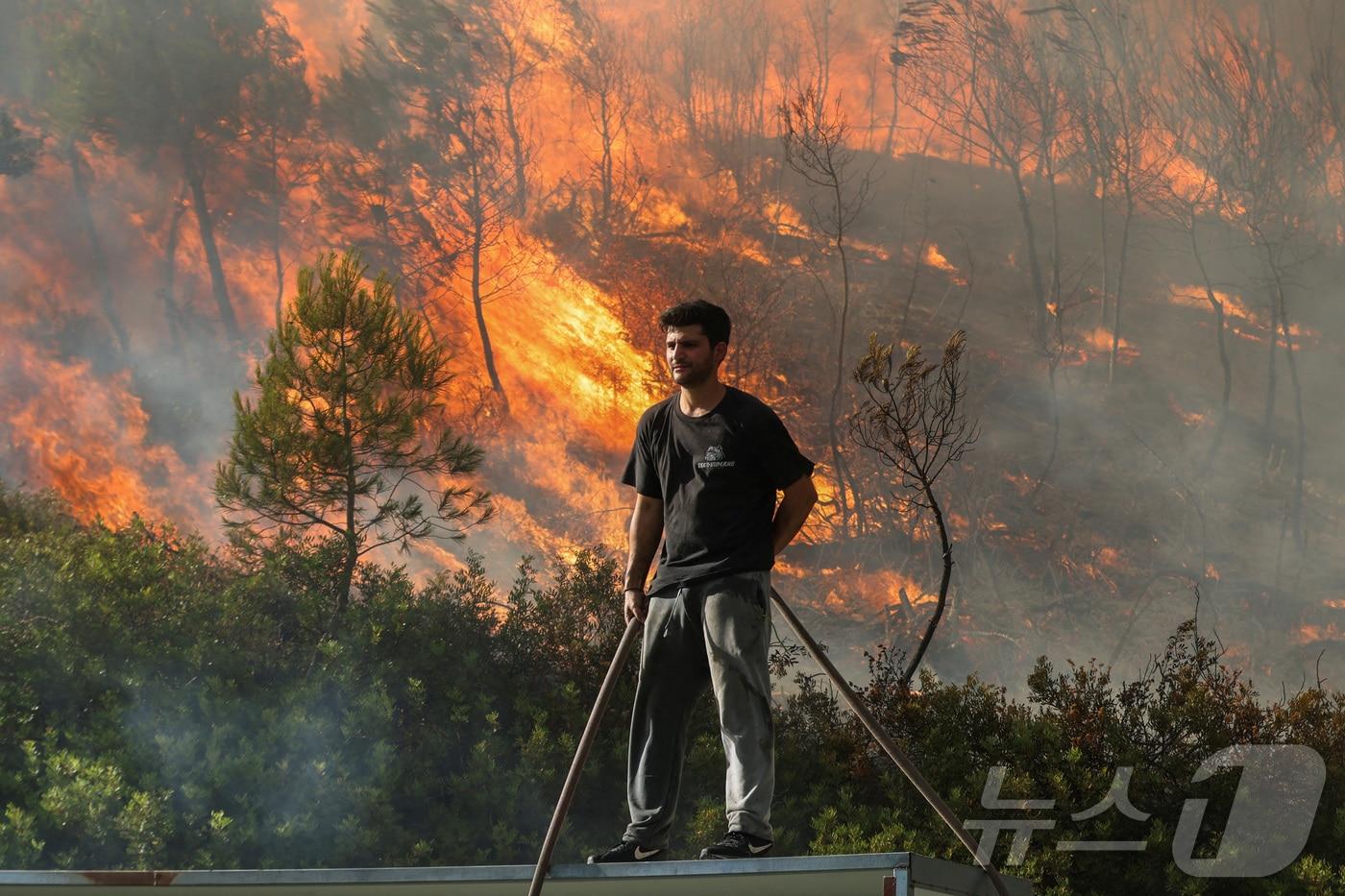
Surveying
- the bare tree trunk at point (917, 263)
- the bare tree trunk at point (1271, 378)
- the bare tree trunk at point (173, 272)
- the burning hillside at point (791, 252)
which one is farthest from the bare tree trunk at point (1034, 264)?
the bare tree trunk at point (173, 272)

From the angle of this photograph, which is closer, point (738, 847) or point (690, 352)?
point (738, 847)

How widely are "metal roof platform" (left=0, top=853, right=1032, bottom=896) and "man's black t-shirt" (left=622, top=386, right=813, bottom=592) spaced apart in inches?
A: 27.3

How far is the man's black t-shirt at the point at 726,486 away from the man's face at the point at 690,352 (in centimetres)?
9

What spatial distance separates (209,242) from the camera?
11.6 meters

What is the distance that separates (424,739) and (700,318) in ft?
13.1

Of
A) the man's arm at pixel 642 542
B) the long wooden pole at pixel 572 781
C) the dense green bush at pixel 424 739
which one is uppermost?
the man's arm at pixel 642 542

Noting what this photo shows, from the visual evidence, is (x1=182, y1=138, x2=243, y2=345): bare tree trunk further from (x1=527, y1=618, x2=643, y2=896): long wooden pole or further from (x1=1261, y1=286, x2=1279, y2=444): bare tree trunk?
(x1=527, y1=618, x2=643, y2=896): long wooden pole

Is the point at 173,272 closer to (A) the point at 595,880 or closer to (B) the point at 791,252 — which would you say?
(B) the point at 791,252

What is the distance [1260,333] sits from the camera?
962 cm

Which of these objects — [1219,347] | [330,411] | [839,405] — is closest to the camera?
[330,411]

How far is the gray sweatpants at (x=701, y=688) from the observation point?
10.1ft

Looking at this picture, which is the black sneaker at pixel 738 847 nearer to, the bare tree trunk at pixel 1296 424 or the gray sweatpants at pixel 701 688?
the gray sweatpants at pixel 701 688

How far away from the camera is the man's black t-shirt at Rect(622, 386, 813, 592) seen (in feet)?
10.3

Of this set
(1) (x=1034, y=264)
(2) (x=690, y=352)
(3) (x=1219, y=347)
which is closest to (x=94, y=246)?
(1) (x=1034, y=264)
